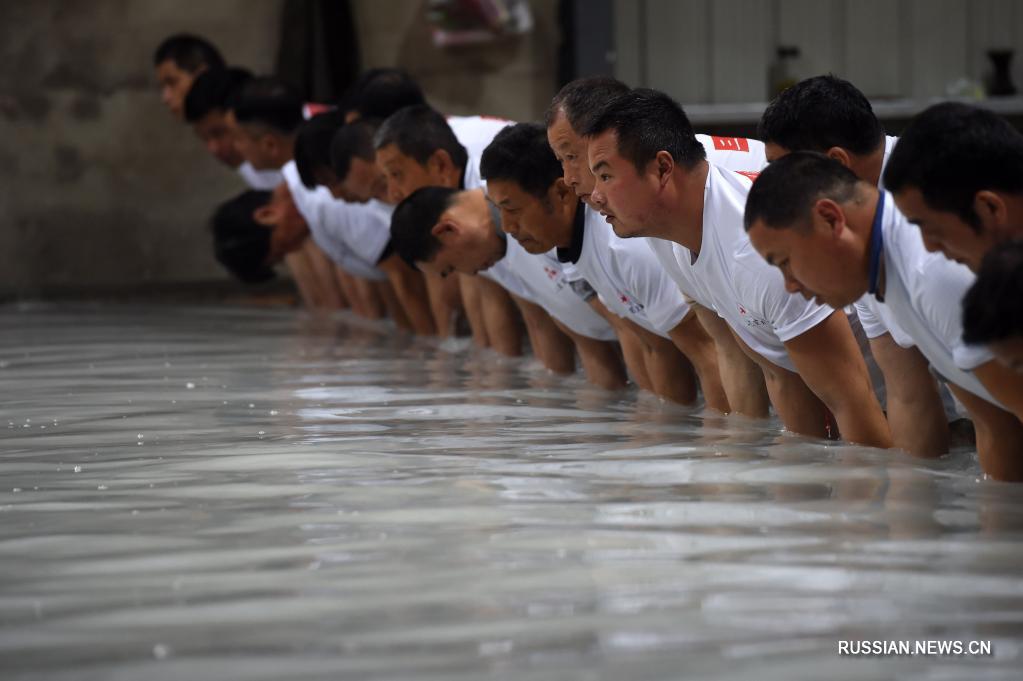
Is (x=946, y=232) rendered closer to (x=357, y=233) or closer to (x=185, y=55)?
(x=357, y=233)

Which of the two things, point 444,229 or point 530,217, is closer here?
point 530,217

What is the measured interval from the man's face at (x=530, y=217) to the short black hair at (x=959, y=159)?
152cm

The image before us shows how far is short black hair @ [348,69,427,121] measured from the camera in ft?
18.6

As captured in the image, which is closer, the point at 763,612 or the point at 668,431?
the point at 763,612

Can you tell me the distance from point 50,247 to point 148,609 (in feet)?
24.5

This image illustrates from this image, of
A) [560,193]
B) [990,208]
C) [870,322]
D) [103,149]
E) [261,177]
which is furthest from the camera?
[103,149]

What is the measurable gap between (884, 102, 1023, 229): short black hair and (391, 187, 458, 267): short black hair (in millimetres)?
2046

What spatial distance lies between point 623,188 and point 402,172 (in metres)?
1.71

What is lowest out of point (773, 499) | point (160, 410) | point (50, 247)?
point (50, 247)

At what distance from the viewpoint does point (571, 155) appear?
11.5 ft

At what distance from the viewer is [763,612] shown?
1922 millimetres

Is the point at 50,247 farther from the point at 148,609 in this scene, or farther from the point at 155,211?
the point at 148,609

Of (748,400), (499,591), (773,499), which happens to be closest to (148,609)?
(499,591)

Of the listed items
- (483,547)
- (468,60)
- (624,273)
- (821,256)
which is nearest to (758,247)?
(821,256)
